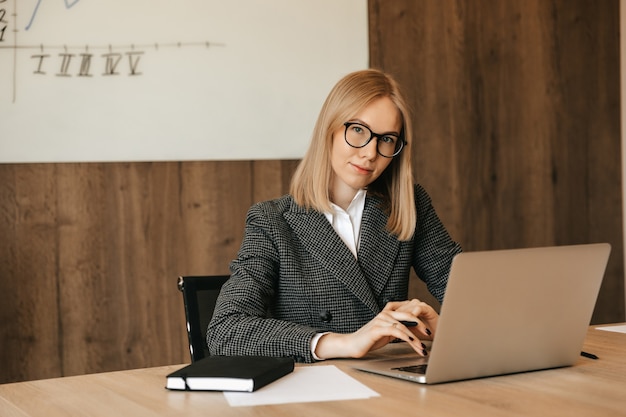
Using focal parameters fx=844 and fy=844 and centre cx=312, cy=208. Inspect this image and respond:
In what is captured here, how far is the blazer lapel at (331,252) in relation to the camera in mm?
1979

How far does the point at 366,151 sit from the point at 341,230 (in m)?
0.23

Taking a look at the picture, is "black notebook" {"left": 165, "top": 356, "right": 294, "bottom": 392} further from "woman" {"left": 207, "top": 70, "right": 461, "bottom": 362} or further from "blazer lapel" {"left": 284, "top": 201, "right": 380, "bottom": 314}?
"blazer lapel" {"left": 284, "top": 201, "right": 380, "bottom": 314}

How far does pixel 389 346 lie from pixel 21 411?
0.80 meters

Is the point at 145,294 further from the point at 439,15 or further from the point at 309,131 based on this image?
the point at 439,15

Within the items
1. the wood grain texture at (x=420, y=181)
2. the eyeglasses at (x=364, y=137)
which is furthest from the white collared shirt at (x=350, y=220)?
the wood grain texture at (x=420, y=181)

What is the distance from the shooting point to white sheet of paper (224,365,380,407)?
1265 mm

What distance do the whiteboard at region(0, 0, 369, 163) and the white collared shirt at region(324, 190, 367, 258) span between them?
3.85ft

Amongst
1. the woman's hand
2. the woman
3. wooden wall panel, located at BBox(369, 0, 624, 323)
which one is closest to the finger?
the woman's hand

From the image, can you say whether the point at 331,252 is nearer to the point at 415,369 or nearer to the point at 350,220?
the point at 350,220

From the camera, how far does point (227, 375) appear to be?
132 cm

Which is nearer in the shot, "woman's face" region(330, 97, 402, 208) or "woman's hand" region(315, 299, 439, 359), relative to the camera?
"woman's hand" region(315, 299, 439, 359)

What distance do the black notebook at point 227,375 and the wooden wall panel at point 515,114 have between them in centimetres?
227

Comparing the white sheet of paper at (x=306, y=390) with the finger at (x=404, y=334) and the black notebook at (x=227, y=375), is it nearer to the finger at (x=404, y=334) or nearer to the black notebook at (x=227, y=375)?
the black notebook at (x=227, y=375)

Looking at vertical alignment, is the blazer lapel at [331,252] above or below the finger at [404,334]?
above
